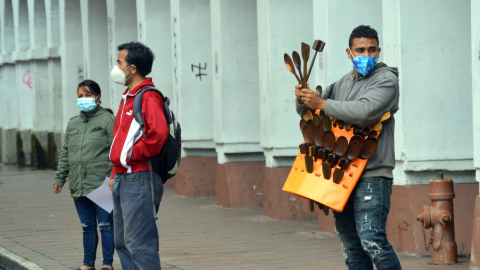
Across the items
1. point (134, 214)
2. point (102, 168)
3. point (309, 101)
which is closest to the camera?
point (309, 101)

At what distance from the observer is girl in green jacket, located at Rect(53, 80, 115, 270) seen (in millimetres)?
6898

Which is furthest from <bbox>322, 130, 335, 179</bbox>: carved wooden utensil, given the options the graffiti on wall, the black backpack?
the graffiti on wall

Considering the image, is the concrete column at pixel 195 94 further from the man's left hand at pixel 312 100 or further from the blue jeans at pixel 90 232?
the man's left hand at pixel 312 100

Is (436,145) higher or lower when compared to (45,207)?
higher

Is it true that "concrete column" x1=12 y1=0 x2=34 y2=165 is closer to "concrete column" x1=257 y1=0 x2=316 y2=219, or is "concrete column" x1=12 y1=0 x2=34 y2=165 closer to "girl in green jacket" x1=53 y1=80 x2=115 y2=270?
"concrete column" x1=257 y1=0 x2=316 y2=219

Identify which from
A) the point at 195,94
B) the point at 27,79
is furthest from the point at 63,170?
the point at 27,79

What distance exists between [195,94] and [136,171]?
8.78 metres

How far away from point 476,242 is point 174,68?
8.75m

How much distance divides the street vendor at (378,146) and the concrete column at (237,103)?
736 cm

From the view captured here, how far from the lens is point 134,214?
517 cm

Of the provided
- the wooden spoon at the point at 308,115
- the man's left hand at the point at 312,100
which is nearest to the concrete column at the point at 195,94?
the wooden spoon at the point at 308,115

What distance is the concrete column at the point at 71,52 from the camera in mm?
20766

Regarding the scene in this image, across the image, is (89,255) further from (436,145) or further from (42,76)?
(42,76)

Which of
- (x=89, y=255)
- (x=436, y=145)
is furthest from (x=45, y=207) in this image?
(x=436, y=145)
